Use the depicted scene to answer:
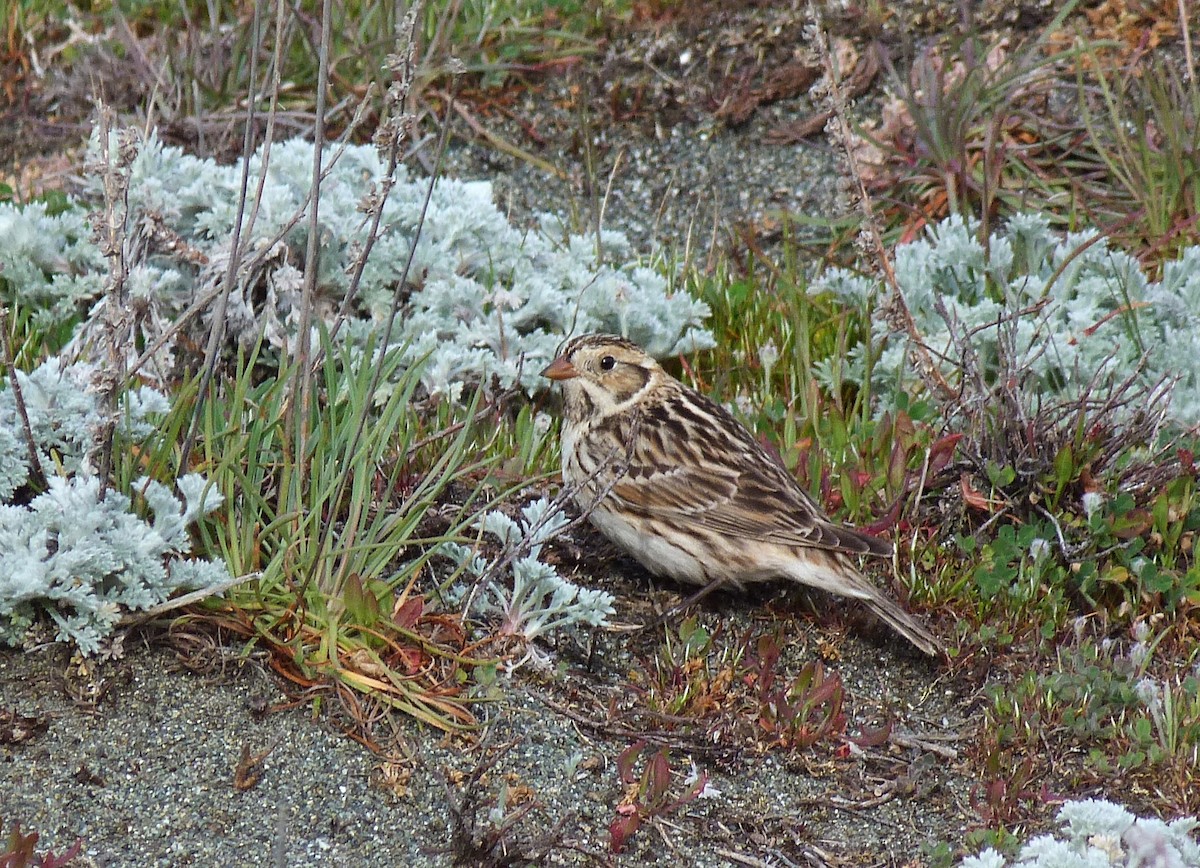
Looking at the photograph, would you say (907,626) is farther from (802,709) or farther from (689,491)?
(689,491)

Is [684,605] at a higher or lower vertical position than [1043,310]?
lower

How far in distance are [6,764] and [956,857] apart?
2555mm

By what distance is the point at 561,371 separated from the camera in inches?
248

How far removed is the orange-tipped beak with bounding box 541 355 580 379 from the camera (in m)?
6.30

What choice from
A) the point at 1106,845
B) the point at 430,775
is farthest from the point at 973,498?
the point at 430,775

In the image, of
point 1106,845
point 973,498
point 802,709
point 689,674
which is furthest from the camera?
point 973,498

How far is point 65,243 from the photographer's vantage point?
7.00 meters

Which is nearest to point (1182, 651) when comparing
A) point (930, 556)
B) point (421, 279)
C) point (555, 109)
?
point (930, 556)

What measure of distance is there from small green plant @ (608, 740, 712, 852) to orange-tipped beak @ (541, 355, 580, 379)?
2057 millimetres

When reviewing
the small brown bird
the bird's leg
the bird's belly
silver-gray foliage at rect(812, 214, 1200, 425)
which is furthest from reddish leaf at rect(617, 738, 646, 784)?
silver-gray foliage at rect(812, 214, 1200, 425)

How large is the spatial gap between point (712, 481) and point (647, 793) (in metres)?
1.68

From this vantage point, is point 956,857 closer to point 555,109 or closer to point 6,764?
point 6,764

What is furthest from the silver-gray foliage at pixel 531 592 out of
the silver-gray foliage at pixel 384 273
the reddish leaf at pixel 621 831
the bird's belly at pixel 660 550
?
the silver-gray foliage at pixel 384 273

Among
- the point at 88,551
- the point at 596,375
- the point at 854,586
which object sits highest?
the point at 88,551
